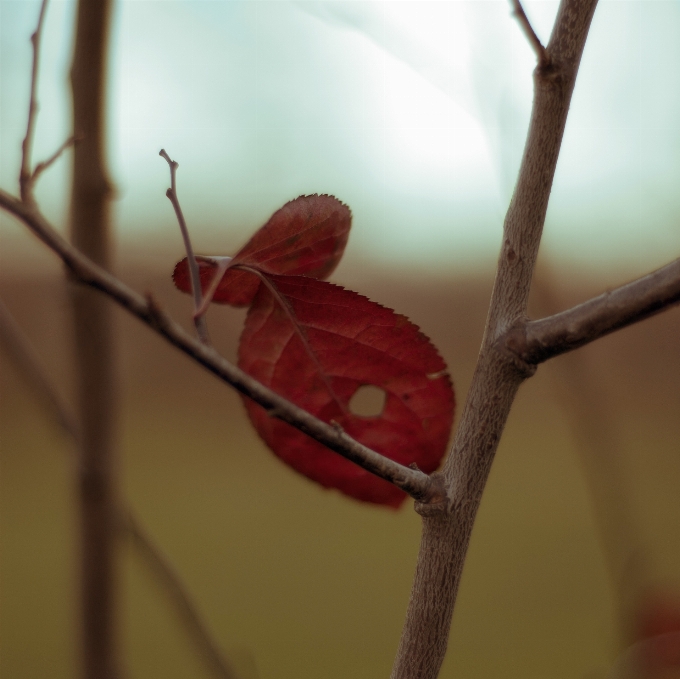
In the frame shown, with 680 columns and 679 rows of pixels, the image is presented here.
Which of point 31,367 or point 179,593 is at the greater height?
point 31,367

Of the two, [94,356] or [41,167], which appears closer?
[41,167]

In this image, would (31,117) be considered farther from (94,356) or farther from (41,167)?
(94,356)

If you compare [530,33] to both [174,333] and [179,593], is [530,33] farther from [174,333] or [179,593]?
[179,593]

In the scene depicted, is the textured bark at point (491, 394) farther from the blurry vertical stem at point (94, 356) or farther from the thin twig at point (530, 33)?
the blurry vertical stem at point (94, 356)

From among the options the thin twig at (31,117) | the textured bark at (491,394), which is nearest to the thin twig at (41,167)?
the thin twig at (31,117)

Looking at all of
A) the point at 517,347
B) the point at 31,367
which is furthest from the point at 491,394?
the point at 31,367

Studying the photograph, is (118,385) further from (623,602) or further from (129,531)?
(623,602)
